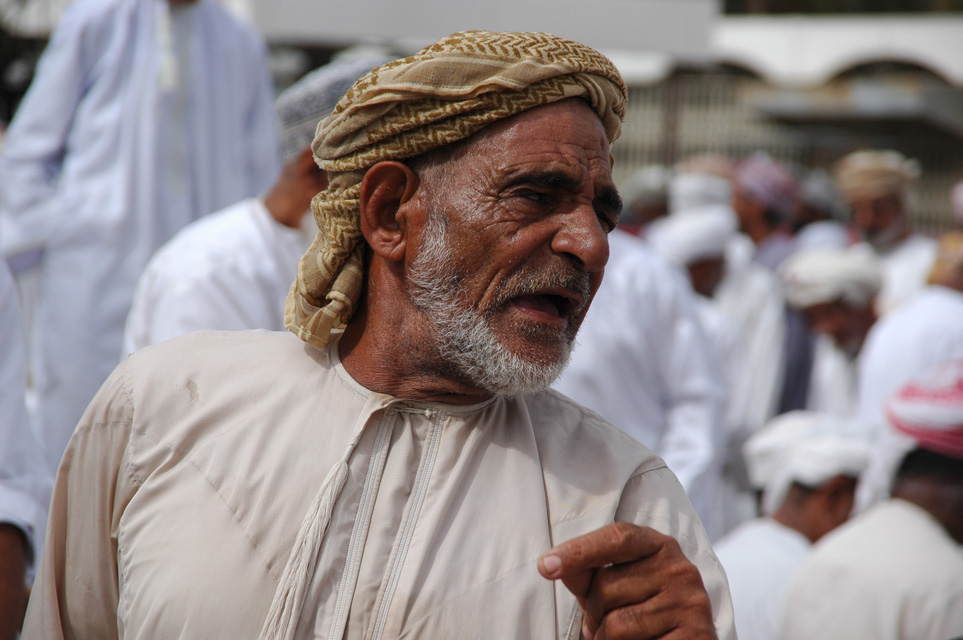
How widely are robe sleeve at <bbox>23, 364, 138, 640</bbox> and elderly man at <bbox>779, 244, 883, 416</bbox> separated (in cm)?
602

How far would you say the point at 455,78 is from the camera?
2.03 m

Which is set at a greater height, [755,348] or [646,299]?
[646,299]

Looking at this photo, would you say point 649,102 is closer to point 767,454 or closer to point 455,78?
point 767,454

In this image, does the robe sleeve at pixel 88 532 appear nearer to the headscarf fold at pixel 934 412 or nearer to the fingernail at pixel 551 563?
the fingernail at pixel 551 563

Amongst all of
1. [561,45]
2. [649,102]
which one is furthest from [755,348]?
[649,102]

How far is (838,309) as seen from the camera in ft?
24.2

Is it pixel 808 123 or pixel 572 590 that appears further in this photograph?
pixel 808 123

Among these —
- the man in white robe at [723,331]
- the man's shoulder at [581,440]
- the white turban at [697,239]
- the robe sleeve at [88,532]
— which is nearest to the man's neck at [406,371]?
the man's shoulder at [581,440]

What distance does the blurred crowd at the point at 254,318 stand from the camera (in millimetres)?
3404

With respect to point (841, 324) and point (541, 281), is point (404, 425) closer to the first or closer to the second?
point (541, 281)

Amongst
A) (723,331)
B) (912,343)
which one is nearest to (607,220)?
(912,343)

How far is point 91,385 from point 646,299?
2341 mm

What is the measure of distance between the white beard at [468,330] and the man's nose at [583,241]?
0.04 m

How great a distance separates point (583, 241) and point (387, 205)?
1.35 feet
